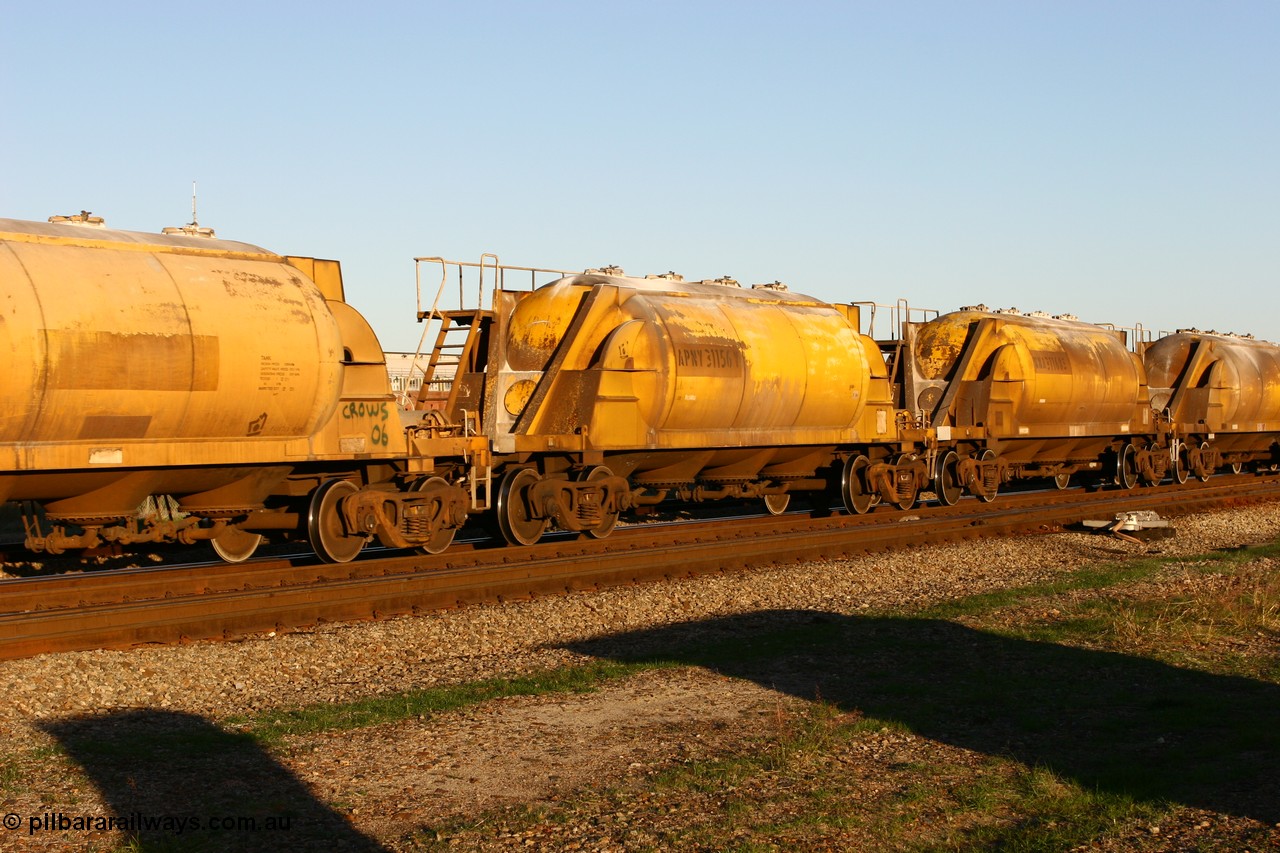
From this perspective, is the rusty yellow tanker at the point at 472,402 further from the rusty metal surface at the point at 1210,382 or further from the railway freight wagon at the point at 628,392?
the rusty metal surface at the point at 1210,382

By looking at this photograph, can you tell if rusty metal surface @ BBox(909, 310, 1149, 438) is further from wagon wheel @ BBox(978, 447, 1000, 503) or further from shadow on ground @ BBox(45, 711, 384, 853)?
shadow on ground @ BBox(45, 711, 384, 853)

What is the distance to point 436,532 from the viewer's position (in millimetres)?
15422

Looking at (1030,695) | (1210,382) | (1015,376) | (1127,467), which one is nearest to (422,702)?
(1030,695)

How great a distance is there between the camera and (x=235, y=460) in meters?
12.9

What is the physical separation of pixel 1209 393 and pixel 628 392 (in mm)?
20068

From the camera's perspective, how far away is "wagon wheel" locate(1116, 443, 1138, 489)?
2945 centimetres

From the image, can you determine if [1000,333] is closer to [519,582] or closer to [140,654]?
[519,582]

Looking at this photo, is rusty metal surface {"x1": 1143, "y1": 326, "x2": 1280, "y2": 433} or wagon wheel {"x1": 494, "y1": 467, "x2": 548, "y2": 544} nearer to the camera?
wagon wheel {"x1": 494, "y1": 467, "x2": 548, "y2": 544}

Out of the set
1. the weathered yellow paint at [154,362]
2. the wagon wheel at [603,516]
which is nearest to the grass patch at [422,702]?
the weathered yellow paint at [154,362]

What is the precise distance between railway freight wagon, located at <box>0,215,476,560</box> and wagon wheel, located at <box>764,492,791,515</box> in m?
8.96

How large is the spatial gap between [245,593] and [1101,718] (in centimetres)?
840

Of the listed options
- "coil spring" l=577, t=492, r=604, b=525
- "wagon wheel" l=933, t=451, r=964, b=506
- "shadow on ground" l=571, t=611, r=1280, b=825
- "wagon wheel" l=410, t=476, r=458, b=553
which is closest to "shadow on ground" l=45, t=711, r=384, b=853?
"shadow on ground" l=571, t=611, r=1280, b=825

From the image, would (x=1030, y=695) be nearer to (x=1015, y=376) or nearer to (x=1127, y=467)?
(x=1015, y=376)

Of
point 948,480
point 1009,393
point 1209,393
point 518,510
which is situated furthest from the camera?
point 1209,393
